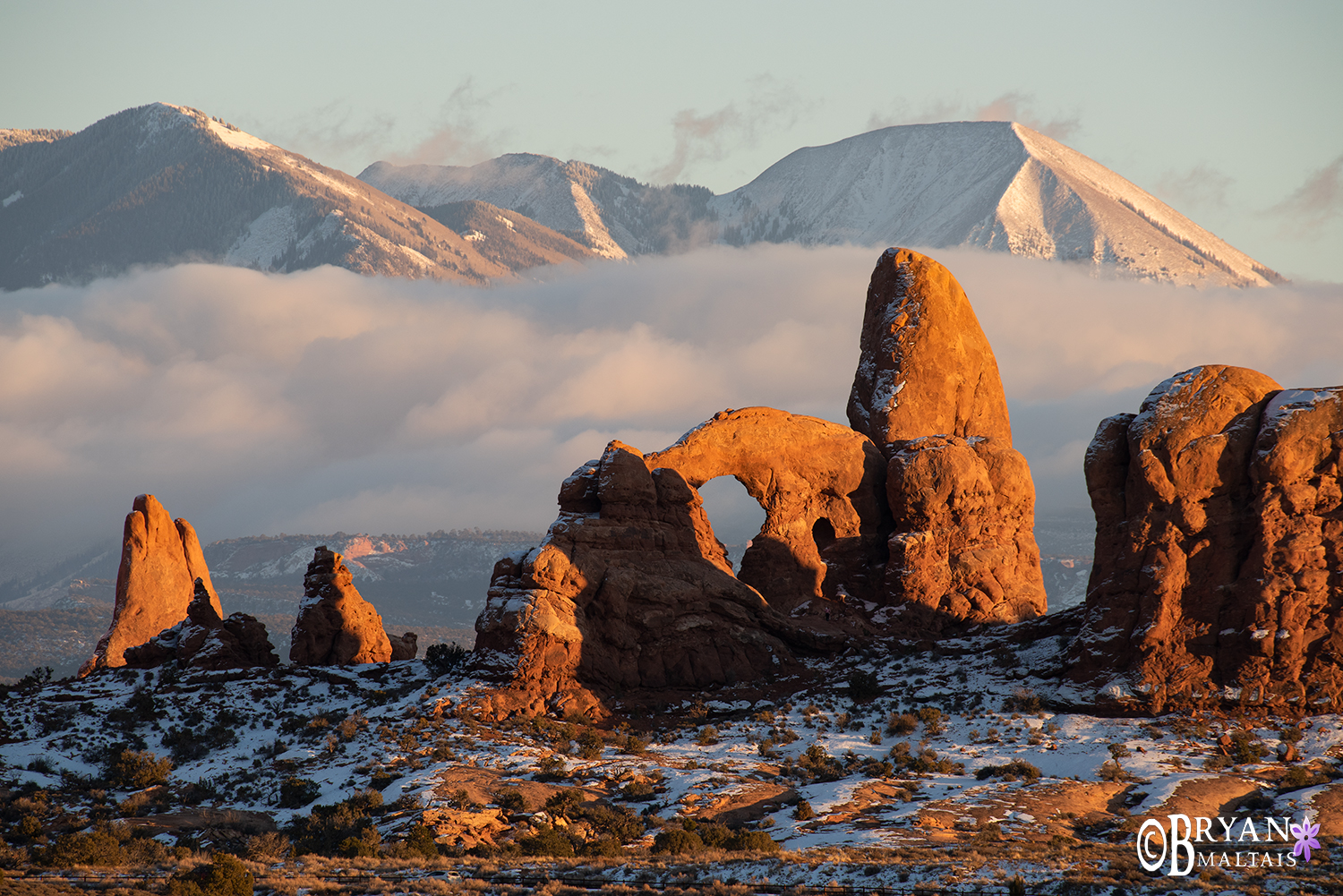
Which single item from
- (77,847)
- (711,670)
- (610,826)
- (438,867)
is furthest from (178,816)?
(711,670)

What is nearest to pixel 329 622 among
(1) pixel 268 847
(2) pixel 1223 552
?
(1) pixel 268 847

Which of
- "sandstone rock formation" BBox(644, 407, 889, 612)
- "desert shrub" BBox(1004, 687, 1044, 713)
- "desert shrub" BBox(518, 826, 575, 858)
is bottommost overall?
"desert shrub" BBox(518, 826, 575, 858)

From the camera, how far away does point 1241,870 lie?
106ft

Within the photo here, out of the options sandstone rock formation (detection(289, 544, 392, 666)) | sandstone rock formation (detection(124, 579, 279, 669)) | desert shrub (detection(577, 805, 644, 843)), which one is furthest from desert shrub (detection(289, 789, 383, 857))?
sandstone rock formation (detection(289, 544, 392, 666))

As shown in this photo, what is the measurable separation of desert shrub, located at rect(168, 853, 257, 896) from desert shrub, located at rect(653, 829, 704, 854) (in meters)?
11.1

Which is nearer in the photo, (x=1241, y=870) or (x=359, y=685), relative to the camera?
(x=1241, y=870)

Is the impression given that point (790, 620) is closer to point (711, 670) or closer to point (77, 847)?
point (711, 670)

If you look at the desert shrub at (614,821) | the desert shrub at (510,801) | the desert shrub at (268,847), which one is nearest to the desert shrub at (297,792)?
the desert shrub at (268,847)

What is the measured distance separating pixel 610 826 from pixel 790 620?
64.3 feet

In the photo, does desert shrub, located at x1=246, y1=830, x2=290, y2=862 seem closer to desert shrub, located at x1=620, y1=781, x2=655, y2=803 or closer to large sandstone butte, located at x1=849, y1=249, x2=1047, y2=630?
desert shrub, located at x1=620, y1=781, x2=655, y2=803

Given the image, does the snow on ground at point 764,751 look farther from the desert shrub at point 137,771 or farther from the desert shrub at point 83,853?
the desert shrub at point 83,853

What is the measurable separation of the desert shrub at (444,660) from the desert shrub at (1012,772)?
21961 millimetres

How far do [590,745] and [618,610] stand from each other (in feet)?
25.1

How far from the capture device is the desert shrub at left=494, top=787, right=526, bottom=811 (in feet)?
132
